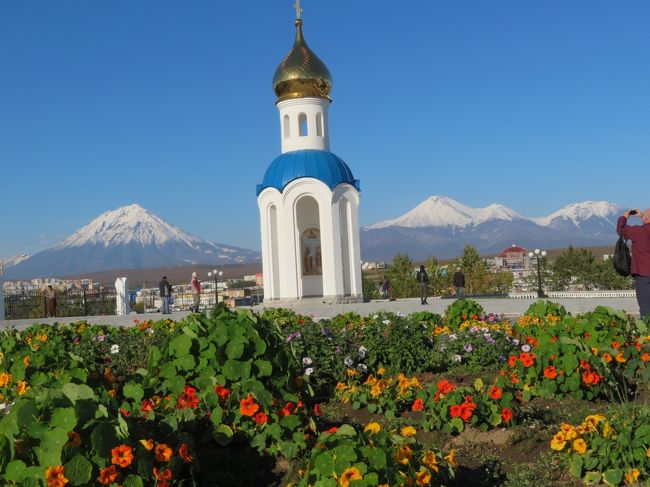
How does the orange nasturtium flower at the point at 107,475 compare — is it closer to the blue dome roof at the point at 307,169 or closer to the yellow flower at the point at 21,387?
the yellow flower at the point at 21,387

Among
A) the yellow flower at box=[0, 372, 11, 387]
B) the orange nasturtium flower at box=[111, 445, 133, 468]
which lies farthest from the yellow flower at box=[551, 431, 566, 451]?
the yellow flower at box=[0, 372, 11, 387]

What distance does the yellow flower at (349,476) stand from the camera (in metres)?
2.95

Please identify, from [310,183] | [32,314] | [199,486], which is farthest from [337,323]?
[32,314]

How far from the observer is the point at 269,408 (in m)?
4.18

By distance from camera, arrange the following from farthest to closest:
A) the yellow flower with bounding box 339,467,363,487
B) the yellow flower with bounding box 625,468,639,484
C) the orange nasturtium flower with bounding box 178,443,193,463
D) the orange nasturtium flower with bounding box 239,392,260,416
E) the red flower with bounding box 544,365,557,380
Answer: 1. the red flower with bounding box 544,365,557,380
2. the orange nasturtium flower with bounding box 239,392,260,416
3. the yellow flower with bounding box 625,468,639,484
4. the orange nasturtium flower with bounding box 178,443,193,463
5. the yellow flower with bounding box 339,467,363,487

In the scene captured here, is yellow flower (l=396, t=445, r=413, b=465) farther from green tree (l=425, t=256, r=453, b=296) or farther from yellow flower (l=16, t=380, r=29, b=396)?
green tree (l=425, t=256, r=453, b=296)

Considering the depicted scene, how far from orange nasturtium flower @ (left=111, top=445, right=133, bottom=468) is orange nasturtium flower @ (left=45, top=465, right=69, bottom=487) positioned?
0.71 ft

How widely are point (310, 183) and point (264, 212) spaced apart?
194 cm

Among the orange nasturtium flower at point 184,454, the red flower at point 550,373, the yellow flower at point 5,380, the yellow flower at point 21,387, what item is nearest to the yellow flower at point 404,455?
the orange nasturtium flower at point 184,454

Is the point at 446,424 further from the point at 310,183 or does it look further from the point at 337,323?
the point at 310,183

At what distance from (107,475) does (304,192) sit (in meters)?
19.1

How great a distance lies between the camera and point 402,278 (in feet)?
106

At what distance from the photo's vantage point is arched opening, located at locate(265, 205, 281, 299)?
22672 millimetres

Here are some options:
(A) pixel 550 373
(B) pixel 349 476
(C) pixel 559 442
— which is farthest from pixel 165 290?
(B) pixel 349 476
